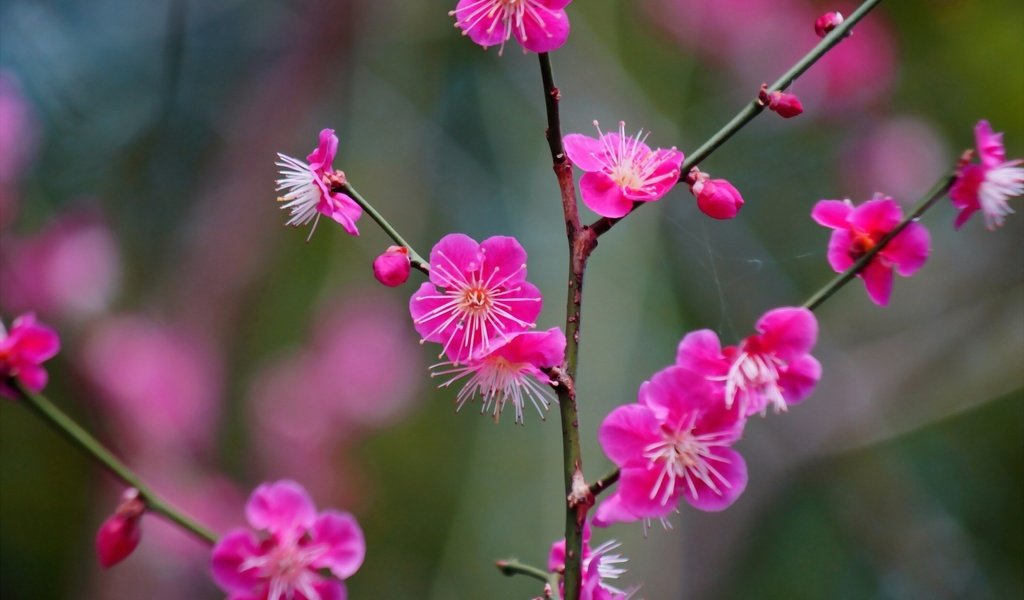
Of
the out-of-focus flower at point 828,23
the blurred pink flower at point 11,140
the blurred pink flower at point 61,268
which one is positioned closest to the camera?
the out-of-focus flower at point 828,23

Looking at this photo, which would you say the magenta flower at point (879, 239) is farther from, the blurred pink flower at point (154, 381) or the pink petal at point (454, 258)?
the blurred pink flower at point (154, 381)

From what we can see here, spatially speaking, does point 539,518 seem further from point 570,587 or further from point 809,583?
point 570,587

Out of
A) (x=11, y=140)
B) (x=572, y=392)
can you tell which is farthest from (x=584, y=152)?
(x=11, y=140)

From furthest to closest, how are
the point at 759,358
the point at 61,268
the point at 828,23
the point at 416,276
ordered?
the point at 416,276
the point at 61,268
the point at 828,23
the point at 759,358

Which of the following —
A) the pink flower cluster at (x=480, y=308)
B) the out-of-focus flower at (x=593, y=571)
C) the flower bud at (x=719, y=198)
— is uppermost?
the flower bud at (x=719, y=198)

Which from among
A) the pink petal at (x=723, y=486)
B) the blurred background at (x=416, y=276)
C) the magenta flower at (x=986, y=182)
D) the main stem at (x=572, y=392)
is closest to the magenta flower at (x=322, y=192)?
the main stem at (x=572, y=392)

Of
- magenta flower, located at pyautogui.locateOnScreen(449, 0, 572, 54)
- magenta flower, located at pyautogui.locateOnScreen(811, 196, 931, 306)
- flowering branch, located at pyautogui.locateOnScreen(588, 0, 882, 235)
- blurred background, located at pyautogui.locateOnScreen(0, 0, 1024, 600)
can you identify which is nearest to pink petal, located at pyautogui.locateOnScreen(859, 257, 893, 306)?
magenta flower, located at pyautogui.locateOnScreen(811, 196, 931, 306)

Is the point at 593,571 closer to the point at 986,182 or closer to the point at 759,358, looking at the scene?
the point at 759,358

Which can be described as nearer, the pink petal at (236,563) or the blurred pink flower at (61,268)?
the pink petal at (236,563)
